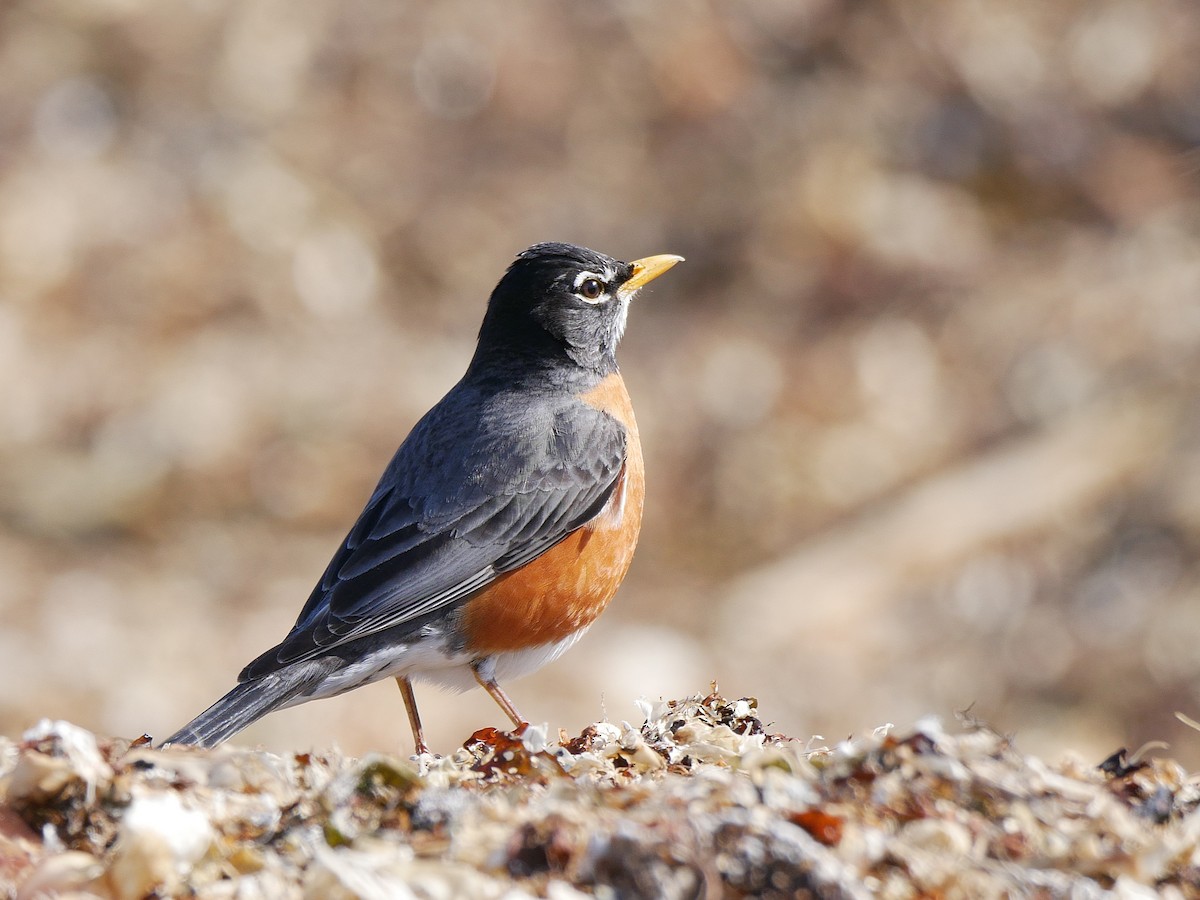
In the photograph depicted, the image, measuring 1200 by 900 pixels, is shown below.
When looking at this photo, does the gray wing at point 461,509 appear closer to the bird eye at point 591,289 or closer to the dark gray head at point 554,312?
the dark gray head at point 554,312

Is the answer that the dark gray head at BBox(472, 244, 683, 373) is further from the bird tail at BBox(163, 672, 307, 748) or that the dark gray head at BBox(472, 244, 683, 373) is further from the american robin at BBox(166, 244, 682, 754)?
the bird tail at BBox(163, 672, 307, 748)

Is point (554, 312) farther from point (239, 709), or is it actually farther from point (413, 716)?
point (239, 709)

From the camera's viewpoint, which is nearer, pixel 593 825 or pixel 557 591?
pixel 593 825

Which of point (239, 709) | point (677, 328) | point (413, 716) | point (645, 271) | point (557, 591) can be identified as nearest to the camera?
point (239, 709)

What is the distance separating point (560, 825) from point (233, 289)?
465 inches

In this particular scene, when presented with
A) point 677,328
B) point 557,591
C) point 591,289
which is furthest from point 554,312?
point 677,328

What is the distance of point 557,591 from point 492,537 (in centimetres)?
39

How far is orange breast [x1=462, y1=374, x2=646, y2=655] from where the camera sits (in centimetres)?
643

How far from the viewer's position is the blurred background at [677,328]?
11.5 m

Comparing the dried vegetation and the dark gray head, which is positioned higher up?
the dark gray head

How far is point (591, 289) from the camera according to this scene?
7.65 metres

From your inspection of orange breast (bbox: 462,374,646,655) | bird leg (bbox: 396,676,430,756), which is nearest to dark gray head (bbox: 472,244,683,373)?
orange breast (bbox: 462,374,646,655)

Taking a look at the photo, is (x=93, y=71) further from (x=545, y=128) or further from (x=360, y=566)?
(x=360, y=566)

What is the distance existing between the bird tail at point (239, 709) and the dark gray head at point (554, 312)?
248 centimetres
